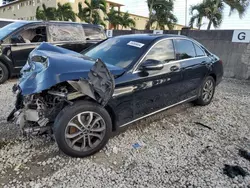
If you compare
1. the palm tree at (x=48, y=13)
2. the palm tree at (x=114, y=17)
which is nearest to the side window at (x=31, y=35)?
the palm tree at (x=114, y=17)

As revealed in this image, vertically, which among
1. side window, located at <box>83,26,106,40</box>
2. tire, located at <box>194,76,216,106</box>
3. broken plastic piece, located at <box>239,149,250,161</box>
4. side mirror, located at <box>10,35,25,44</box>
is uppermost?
side window, located at <box>83,26,106,40</box>

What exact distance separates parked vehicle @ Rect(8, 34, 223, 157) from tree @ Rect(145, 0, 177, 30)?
20.8 meters

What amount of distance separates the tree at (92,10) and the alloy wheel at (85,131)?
25.0m

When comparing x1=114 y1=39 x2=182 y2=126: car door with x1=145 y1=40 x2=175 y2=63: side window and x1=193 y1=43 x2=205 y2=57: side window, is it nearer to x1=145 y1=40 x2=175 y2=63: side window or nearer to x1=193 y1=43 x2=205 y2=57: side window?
x1=145 y1=40 x2=175 y2=63: side window

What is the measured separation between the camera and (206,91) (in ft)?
15.8

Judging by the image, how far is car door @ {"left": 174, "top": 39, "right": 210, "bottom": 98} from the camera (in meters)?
3.97

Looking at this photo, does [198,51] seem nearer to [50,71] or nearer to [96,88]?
[96,88]

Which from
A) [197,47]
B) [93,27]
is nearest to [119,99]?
[197,47]

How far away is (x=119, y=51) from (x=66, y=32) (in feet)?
14.0

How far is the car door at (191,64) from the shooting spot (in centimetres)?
397

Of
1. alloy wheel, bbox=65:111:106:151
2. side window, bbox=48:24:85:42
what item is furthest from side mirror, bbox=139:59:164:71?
side window, bbox=48:24:85:42

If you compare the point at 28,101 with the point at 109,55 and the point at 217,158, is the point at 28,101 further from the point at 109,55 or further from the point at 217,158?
the point at 217,158

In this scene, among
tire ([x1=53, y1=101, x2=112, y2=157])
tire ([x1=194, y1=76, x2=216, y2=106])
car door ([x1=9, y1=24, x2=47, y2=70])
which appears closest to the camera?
tire ([x1=53, y1=101, x2=112, y2=157])

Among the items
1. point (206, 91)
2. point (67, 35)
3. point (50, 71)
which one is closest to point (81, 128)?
point (50, 71)
